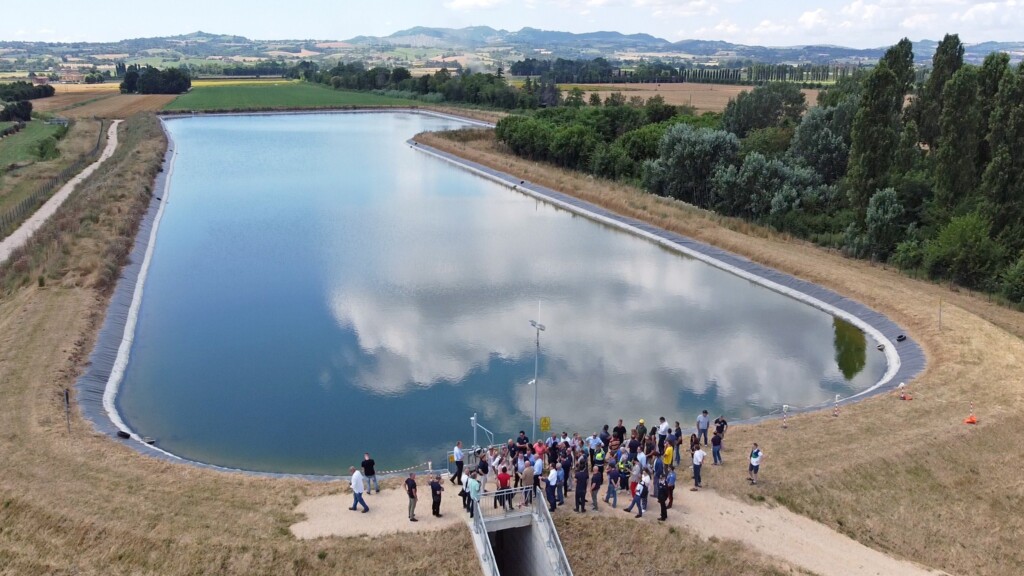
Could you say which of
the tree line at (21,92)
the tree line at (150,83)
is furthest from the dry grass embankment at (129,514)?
the tree line at (150,83)

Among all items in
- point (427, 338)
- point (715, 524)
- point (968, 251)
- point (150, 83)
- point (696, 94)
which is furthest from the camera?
point (150, 83)

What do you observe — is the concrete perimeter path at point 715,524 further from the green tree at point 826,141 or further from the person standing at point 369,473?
the green tree at point 826,141

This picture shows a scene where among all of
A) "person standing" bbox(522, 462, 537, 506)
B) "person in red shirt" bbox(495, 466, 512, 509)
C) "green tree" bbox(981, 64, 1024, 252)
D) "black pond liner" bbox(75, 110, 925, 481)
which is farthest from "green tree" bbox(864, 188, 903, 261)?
"person in red shirt" bbox(495, 466, 512, 509)

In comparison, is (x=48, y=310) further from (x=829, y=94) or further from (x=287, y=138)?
(x=287, y=138)

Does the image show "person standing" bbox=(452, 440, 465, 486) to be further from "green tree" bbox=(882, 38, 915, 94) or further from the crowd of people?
"green tree" bbox=(882, 38, 915, 94)

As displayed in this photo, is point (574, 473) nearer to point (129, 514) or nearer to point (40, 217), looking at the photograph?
point (129, 514)

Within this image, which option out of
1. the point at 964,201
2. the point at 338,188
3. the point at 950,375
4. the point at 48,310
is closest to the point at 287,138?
the point at 338,188

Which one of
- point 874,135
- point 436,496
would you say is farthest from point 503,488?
point 874,135
